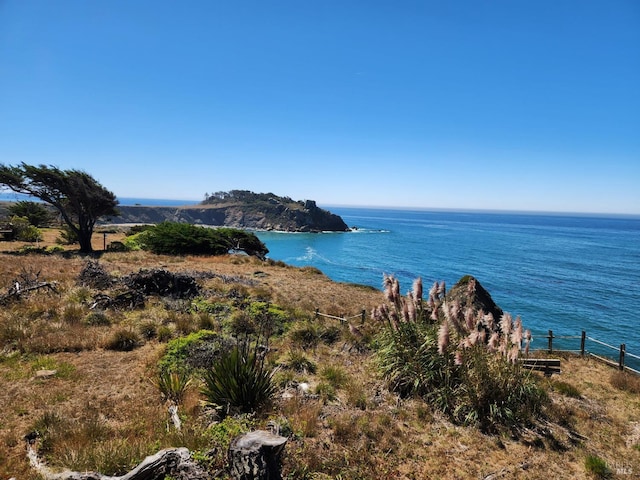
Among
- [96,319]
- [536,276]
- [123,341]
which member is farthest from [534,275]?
[96,319]

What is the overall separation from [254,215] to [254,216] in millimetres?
678

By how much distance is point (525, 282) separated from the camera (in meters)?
39.8

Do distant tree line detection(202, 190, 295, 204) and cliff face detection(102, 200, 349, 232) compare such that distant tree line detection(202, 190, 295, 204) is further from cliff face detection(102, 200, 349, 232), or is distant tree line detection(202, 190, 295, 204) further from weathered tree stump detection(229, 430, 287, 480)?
weathered tree stump detection(229, 430, 287, 480)

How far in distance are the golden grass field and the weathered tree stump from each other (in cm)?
33

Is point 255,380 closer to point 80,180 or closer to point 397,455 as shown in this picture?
point 397,455

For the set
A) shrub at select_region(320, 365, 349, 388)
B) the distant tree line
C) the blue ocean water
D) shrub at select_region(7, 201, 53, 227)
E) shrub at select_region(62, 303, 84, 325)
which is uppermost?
the distant tree line

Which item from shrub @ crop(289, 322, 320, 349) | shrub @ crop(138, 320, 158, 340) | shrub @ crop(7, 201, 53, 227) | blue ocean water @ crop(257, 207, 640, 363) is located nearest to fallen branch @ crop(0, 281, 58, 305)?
shrub @ crop(138, 320, 158, 340)

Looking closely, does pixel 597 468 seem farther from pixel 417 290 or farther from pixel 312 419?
pixel 312 419

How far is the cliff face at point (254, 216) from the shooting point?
128 meters

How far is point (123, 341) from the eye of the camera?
332 inches

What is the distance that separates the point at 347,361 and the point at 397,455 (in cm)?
392

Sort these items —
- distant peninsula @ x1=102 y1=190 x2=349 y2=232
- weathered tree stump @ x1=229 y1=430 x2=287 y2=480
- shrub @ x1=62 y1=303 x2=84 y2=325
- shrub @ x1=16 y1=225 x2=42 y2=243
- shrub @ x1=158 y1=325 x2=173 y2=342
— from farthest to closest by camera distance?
distant peninsula @ x1=102 y1=190 x2=349 y2=232 < shrub @ x1=16 y1=225 x2=42 y2=243 < shrub @ x1=62 y1=303 x2=84 y2=325 < shrub @ x1=158 y1=325 x2=173 y2=342 < weathered tree stump @ x1=229 y1=430 x2=287 y2=480

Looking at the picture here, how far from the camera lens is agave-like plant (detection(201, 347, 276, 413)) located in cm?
525

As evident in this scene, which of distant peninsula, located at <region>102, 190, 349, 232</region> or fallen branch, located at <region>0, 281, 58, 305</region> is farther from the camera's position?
distant peninsula, located at <region>102, 190, 349, 232</region>
